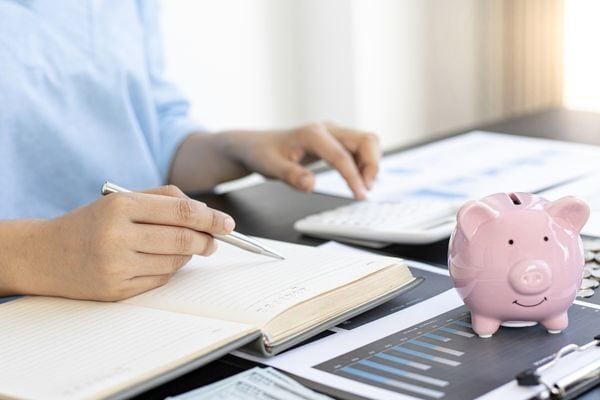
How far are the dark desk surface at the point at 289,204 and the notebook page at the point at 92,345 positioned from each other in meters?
0.03

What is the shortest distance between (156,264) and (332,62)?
222 centimetres

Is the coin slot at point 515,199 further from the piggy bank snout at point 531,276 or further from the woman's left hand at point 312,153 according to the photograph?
the woman's left hand at point 312,153

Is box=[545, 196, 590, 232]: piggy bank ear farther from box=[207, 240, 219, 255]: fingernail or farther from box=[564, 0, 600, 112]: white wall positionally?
box=[564, 0, 600, 112]: white wall

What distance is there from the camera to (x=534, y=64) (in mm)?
3148

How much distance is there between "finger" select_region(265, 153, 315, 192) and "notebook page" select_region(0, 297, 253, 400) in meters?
0.46

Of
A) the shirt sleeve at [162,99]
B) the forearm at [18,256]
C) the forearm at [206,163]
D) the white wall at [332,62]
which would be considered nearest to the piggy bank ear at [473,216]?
the forearm at [18,256]

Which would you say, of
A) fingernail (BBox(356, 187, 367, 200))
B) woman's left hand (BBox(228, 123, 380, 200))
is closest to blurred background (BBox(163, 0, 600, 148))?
woman's left hand (BBox(228, 123, 380, 200))

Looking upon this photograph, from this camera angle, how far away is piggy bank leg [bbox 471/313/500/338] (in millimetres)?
813

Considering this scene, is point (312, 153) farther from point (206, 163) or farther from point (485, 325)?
point (485, 325)

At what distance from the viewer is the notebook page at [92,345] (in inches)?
28.3

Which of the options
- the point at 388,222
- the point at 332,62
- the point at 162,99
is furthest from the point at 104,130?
the point at 332,62

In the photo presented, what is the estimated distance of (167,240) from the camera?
0.90 metres

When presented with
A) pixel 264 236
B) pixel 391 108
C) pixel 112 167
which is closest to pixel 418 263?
pixel 264 236

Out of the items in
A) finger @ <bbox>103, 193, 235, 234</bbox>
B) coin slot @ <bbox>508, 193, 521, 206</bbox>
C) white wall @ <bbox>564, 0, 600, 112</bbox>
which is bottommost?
white wall @ <bbox>564, 0, 600, 112</bbox>
